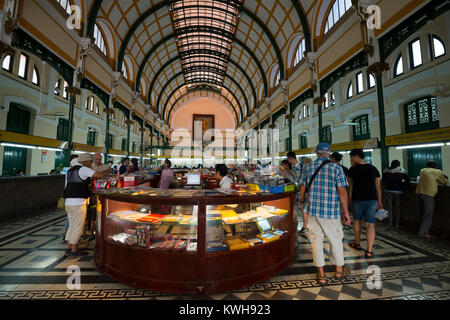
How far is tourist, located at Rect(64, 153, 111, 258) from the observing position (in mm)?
2855

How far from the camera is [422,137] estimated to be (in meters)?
4.65

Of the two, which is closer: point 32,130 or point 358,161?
point 358,161

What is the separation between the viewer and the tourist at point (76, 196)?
2855 millimetres

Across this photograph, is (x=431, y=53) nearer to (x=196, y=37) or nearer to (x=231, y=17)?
(x=231, y=17)

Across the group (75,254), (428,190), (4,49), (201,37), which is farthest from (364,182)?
(201,37)

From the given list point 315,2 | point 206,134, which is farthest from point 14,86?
point 206,134

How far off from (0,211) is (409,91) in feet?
41.9

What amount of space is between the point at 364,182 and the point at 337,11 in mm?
9322

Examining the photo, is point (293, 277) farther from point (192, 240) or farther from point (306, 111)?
point (306, 111)

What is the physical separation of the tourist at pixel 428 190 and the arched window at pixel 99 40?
1428cm

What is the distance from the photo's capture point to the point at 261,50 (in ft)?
52.5

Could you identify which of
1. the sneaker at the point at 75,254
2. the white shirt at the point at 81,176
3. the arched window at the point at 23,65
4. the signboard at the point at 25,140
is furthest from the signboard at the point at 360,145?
the arched window at the point at 23,65

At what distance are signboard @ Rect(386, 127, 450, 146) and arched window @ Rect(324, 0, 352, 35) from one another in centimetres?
602

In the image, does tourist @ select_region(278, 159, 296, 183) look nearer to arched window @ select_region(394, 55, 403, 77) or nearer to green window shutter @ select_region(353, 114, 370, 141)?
green window shutter @ select_region(353, 114, 370, 141)
